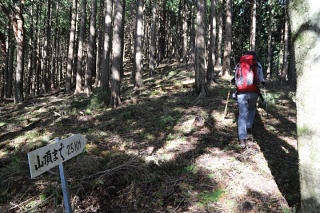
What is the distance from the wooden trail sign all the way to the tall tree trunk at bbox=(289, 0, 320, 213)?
9.52 ft

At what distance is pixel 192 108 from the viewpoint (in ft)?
26.9

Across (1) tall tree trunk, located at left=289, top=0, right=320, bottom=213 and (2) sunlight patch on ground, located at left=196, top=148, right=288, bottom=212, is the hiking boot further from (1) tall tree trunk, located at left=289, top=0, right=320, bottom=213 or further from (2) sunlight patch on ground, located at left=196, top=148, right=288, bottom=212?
(1) tall tree trunk, located at left=289, top=0, right=320, bottom=213

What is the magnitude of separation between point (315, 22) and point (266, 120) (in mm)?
5074

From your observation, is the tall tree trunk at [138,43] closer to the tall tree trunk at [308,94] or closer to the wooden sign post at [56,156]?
the wooden sign post at [56,156]

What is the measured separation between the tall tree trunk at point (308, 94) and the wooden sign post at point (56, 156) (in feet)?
9.52

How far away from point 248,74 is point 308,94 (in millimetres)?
2634

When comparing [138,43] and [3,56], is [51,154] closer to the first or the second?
[138,43]

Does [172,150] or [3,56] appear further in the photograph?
[3,56]

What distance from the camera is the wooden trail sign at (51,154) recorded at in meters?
2.11

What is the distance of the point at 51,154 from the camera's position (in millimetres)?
2324

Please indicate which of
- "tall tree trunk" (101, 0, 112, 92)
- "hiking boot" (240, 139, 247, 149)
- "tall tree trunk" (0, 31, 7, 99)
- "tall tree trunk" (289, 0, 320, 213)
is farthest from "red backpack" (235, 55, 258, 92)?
"tall tree trunk" (0, 31, 7, 99)

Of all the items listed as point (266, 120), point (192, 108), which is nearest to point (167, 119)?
point (192, 108)

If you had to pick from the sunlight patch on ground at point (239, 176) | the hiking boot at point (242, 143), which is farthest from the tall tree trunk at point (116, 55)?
the hiking boot at point (242, 143)

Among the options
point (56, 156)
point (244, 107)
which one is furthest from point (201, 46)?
point (56, 156)
